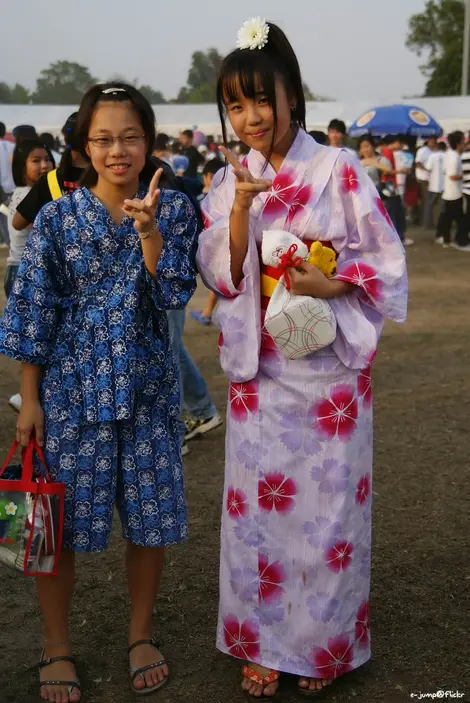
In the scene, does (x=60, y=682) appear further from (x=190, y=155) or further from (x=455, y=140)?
(x=455, y=140)

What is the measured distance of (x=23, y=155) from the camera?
4914 mm

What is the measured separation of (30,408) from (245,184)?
92 centimetres

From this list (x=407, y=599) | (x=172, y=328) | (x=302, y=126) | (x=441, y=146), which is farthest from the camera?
(x=441, y=146)

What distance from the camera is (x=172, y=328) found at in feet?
14.7

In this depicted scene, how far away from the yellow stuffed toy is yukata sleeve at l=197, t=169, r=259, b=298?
18cm

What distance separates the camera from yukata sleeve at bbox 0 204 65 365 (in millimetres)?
2619

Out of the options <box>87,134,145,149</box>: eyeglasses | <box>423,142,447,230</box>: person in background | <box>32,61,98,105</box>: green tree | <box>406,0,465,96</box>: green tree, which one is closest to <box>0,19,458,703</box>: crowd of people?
<box>87,134,145,149</box>: eyeglasses

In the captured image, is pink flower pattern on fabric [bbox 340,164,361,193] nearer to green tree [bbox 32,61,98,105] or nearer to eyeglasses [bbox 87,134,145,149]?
eyeglasses [bbox 87,134,145,149]

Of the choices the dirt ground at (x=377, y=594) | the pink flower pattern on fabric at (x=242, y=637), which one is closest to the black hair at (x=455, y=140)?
the dirt ground at (x=377, y=594)

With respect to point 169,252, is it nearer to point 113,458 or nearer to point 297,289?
point 297,289

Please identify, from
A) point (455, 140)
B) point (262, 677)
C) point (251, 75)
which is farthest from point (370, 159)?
point (262, 677)

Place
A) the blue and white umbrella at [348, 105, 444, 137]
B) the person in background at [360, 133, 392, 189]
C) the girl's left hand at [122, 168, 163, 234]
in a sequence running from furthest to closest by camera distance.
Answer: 1. the blue and white umbrella at [348, 105, 444, 137]
2. the person in background at [360, 133, 392, 189]
3. the girl's left hand at [122, 168, 163, 234]

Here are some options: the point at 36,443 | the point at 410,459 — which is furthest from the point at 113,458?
the point at 410,459

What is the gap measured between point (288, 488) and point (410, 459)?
231 centimetres
